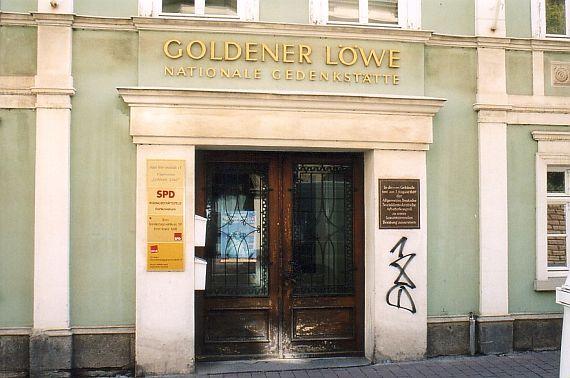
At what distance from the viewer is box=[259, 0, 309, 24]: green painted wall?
753cm

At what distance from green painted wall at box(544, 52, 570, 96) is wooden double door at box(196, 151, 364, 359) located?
9.53 ft

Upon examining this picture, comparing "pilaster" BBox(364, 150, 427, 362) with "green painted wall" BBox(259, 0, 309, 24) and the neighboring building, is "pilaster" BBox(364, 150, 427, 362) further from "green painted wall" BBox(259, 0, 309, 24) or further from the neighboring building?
"green painted wall" BBox(259, 0, 309, 24)

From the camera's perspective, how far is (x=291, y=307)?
781 centimetres

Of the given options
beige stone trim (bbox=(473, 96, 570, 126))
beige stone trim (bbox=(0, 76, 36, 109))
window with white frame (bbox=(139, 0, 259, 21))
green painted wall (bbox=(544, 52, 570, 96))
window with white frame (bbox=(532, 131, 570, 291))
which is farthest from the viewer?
green painted wall (bbox=(544, 52, 570, 96))

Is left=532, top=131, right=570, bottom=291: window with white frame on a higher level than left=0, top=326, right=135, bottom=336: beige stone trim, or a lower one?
higher

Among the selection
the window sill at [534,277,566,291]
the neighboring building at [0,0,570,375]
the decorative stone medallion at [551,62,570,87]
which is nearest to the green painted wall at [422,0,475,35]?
the neighboring building at [0,0,570,375]

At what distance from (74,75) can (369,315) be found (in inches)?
191

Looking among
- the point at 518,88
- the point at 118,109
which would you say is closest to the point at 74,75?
the point at 118,109

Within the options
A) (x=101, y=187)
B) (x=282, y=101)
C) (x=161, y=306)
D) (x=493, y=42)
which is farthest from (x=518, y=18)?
(x=161, y=306)

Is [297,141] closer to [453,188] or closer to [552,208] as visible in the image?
[453,188]

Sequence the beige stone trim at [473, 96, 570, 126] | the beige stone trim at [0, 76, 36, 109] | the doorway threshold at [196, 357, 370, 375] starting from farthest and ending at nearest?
the beige stone trim at [473, 96, 570, 126] → the doorway threshold at [196, 357, 370, 375] → the beige stone trim at [0, 76, 36, 109]

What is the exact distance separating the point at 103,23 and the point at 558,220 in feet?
22.0

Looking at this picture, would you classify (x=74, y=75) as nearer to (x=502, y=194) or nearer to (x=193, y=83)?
(x=193, y=83)

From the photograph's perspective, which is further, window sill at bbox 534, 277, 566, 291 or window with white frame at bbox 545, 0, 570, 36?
window with white frame at bbox 545, 0, 570, 36
